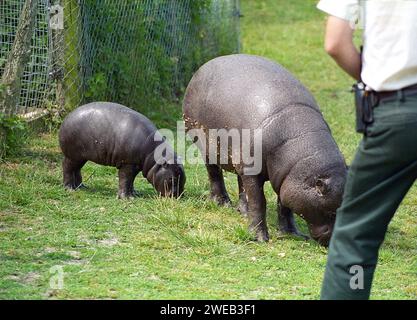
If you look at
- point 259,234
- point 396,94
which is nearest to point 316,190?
point 259,234

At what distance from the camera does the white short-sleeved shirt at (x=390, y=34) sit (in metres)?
4.36

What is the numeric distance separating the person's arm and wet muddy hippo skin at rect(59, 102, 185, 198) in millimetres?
3691

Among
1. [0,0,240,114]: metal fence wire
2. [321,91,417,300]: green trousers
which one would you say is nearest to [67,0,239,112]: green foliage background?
[0,0,240,114]: metal fence wire

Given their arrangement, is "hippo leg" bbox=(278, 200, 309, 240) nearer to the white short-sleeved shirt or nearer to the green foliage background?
the white short-sleeved shirt

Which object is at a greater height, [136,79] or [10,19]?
[10,19]

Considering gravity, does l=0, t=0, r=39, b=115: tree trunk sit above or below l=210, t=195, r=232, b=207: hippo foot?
above

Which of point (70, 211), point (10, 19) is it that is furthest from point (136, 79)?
point (70, 211)

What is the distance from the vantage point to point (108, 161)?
27.0ft

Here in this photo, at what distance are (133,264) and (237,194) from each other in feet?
7.96

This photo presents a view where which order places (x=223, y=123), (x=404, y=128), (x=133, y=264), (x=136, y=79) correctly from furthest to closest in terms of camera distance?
(x=136, y=79) → (x=223, y=123) → (x=133, y=264) → (x=404, y=128)

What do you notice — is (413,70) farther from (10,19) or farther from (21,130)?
(10,19)

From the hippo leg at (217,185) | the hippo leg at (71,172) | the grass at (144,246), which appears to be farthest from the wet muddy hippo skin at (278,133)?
the hippo leg at (71,172)

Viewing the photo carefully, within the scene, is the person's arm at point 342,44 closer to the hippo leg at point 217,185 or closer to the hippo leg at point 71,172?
the hippo leg at point 217,185

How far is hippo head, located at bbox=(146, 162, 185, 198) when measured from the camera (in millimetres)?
8156
